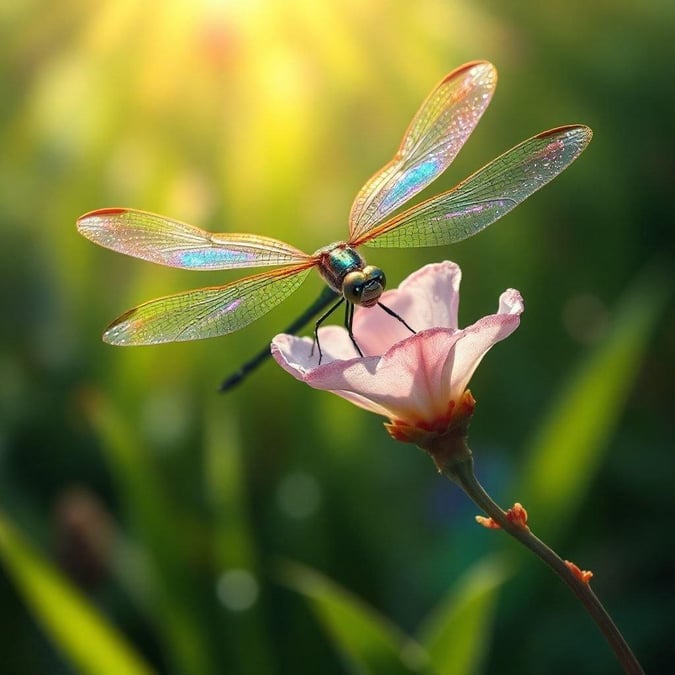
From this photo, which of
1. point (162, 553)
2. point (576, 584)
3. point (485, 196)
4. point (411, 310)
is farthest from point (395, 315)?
point (162, 553)

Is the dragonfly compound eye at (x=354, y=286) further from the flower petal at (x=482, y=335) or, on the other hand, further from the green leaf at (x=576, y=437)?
the green leaf at (x=576, y=437)

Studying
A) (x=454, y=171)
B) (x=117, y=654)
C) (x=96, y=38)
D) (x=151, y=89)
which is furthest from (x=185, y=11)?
(x=117, y=654)

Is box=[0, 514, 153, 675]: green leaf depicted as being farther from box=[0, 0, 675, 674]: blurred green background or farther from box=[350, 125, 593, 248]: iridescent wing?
box=[350, 125, 593, 248]: iridescent wing

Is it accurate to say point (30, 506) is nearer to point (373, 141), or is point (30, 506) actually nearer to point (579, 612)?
point (579, 612)

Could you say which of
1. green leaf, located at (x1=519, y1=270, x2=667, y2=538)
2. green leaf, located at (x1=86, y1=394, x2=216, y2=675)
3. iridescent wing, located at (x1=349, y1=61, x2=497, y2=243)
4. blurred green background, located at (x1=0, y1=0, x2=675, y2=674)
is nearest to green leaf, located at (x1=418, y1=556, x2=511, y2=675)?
blurred green background, located at (x1=0, y1=0, x2=675, y2=674)

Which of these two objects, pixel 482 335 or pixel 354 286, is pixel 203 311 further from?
pixel 482 335
